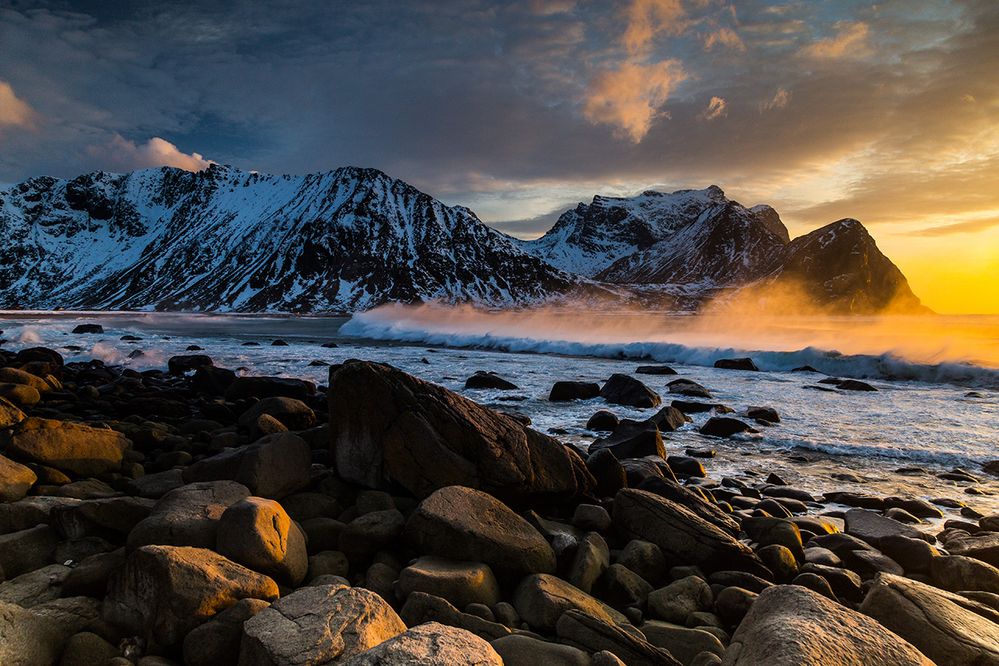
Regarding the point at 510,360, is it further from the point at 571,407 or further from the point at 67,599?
the point at 67,599

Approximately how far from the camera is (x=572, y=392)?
17.0 m

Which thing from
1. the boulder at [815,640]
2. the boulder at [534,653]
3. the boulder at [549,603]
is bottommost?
the boulder at [549,603]

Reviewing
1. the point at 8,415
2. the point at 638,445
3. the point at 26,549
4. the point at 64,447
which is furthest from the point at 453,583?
the point at 8,415

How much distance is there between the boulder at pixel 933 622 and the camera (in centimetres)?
354

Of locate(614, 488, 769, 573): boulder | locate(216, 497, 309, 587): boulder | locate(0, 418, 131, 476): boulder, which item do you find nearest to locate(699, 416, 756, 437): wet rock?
locate(614, 488, 769, 573): boulder

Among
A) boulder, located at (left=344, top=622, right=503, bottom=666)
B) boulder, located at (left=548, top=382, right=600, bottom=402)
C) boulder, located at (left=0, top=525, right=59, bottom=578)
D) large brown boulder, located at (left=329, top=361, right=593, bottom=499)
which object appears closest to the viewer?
boulder, located at (left=344, top=622, right=503, bottom=666)

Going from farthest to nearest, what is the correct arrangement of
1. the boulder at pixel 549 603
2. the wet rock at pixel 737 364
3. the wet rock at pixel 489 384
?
the wet rock at pixel 737 364 < the wet rock at pixel 489 384 < the boulder at pixel 549 603

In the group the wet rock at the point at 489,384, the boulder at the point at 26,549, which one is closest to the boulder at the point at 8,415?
the boulder at the point at 26,549

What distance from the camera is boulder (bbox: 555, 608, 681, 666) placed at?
3.75m

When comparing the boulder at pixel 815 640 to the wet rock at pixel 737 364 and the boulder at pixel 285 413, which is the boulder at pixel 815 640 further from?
the wet rock at pixel 737 364

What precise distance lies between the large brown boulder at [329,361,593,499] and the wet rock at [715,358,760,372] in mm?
21797

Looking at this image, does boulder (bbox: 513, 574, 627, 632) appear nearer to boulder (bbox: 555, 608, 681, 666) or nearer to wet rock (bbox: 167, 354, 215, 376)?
boulder (bbox: 555, 608, 681, 666)

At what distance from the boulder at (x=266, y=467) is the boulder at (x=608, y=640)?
3780mm

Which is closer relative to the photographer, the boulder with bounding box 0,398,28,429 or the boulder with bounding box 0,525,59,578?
the boulder with bounding box 0,525,59,578
